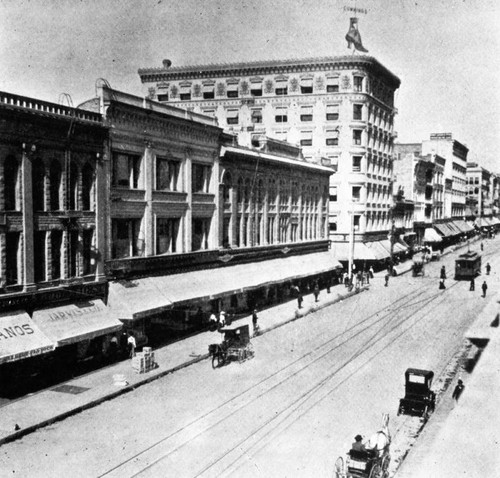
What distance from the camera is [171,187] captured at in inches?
1332

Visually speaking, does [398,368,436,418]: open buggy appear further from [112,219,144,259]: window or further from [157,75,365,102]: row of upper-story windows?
[157,75,365,102]: row of upper-story windows

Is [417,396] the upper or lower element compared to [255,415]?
upper

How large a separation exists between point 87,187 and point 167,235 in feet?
23.4

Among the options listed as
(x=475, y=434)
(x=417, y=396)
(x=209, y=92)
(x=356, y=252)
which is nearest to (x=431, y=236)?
(x=356, y=252)

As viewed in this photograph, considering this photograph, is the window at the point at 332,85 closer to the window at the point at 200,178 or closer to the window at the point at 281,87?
the window at the point at 281,87

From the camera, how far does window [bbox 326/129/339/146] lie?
65.9m

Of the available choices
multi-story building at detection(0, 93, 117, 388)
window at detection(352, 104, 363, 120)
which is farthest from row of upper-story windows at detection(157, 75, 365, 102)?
multi-story building at detection(0, 93, 117, 388)

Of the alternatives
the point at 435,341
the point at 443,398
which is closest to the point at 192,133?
the point at 435,341

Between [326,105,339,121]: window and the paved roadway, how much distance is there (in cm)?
3650

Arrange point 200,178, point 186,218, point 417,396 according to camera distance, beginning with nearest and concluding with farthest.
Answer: point 417,396, point 186,218, point 200,178

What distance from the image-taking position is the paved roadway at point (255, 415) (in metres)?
16.0

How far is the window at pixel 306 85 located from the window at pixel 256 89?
481 cm

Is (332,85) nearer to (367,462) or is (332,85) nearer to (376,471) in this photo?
(376,471)

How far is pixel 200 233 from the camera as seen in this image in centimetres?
3712
